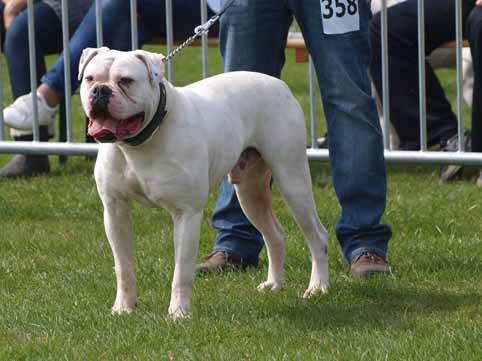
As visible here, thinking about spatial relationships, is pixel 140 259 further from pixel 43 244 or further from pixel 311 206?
pixel 311 206

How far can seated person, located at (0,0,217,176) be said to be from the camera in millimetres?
7609

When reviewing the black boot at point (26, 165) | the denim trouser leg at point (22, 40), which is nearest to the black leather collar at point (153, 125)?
the black boot at point (26, 165)

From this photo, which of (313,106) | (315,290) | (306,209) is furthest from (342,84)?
(313,106)

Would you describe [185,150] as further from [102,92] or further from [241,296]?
[241,296]

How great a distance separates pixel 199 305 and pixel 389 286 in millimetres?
854

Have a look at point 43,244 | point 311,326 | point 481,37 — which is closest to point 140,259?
point 43,244

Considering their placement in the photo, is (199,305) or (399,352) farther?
(199,305)

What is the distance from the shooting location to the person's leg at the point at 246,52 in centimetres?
536

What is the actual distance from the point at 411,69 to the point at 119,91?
3.97m

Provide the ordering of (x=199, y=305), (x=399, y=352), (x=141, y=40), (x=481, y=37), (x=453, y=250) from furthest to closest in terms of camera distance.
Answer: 1. (x=141, y=40)
2. (x=481, y=37)
3. (x=453, y=250)
4. (x=199, y=305)
5. (x=399, y=352)

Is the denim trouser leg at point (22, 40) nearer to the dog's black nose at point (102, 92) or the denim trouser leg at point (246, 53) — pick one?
the denim trouser leg at point (246, 53)

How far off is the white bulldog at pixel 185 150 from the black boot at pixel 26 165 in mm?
3173

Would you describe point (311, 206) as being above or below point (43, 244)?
above

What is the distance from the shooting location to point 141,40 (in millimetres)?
8125
